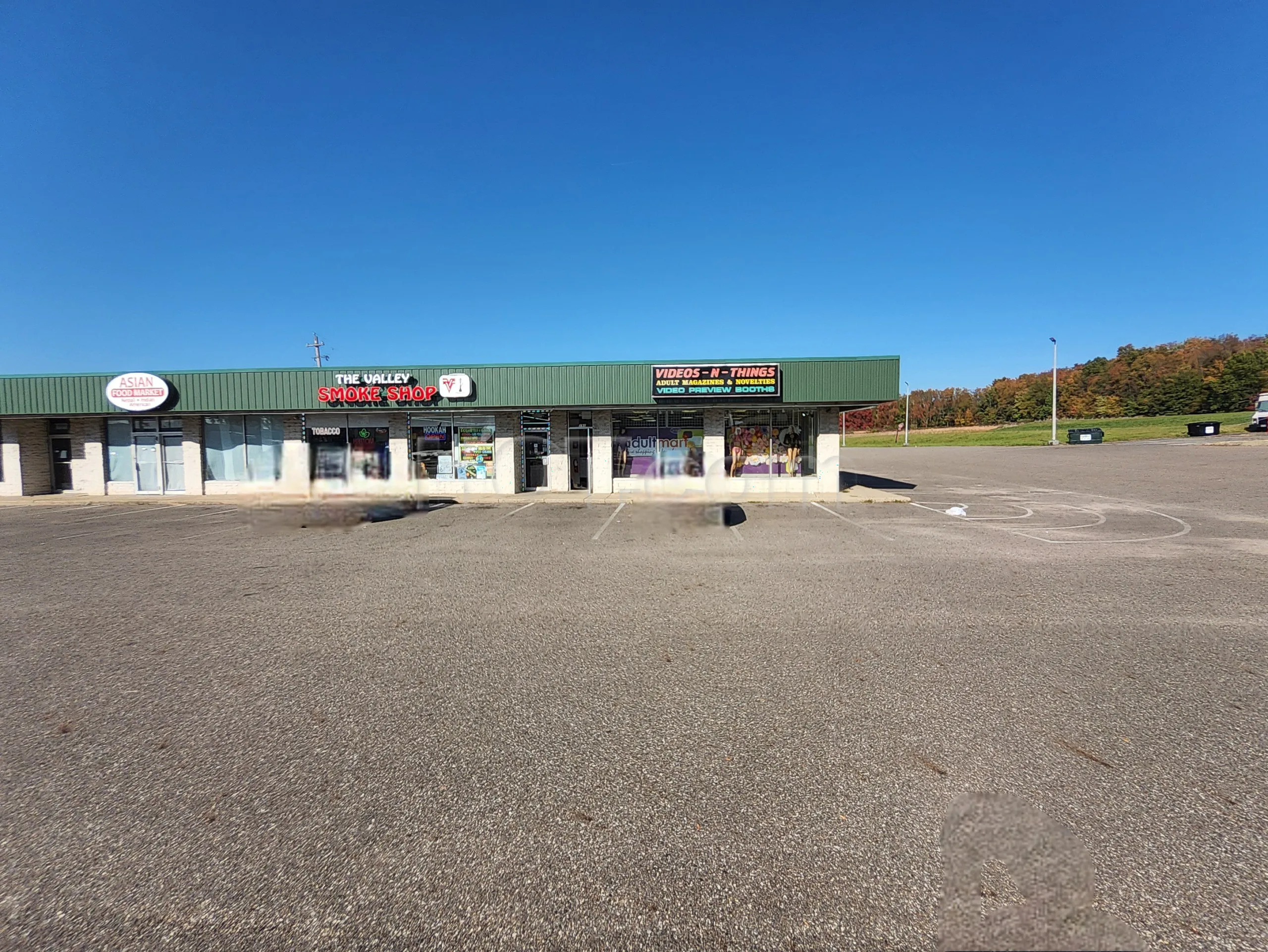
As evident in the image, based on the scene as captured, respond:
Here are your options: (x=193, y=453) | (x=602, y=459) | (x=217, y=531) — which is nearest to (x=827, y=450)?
(x=602, y=459)

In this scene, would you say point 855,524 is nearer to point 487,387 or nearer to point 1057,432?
point 487,387

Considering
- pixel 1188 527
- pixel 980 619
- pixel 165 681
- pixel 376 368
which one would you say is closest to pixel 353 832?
pixel 165 681

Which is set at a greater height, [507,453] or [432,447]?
[432,447]

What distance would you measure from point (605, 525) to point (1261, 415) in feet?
209

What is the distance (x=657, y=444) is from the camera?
62.5 ft

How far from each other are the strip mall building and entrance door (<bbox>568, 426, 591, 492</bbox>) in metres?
0.05

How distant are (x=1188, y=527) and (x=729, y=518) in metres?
9.59

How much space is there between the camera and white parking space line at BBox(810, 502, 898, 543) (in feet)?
35.1

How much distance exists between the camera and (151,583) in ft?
24.8

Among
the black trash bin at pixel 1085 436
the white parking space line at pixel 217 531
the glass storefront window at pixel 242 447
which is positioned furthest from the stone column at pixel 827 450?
the black trash bin at pixel 1085 436

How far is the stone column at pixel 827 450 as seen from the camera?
60.4 ft

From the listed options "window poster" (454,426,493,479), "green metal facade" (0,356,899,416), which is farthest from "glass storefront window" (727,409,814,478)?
"window poster" (454,426,493,479)

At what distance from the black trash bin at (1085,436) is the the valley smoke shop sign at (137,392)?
67.4 m

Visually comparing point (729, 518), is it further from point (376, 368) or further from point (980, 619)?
point (376, 368)
